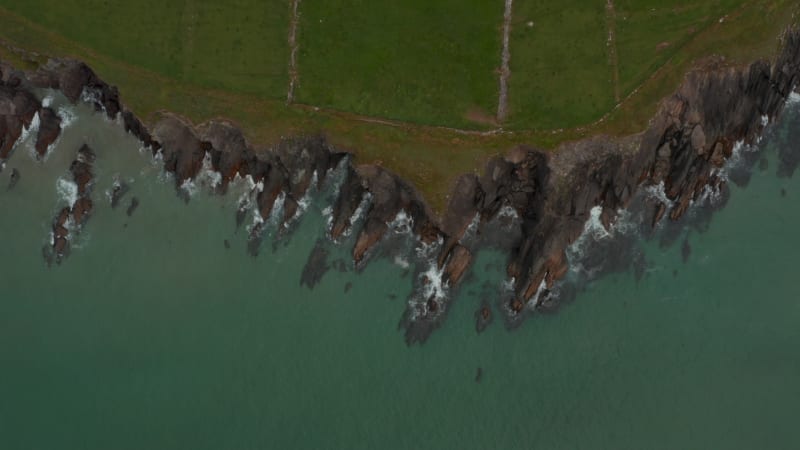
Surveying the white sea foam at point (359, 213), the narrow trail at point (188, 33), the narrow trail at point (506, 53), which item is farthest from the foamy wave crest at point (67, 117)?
the narrow trail at point (506, 53)

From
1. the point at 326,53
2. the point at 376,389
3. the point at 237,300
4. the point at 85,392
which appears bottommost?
the point at 85,392

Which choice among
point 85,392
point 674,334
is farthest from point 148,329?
point 674,334

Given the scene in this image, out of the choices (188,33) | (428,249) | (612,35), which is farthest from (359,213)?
(612,35)

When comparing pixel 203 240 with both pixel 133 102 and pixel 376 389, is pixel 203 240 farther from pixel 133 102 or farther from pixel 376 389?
pixel 376 389

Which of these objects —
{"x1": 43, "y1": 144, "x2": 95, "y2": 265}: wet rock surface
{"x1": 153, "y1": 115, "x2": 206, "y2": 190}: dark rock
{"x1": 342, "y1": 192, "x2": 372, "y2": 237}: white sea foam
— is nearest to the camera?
{"x1": 153, "y1": 115, "x2": 206, "y2": 190}: dark rock

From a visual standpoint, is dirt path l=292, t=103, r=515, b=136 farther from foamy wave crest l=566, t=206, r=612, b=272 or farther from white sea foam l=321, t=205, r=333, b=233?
foamy wave crest l=566, t=206, r=612, b=272

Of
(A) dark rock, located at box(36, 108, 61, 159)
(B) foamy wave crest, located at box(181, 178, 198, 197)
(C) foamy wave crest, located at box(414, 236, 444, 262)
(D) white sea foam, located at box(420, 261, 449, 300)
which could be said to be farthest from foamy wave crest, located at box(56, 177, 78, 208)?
(D) white sea foam, located at box(420, 261, 449, 300)

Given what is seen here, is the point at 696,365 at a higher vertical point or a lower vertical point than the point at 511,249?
lower
